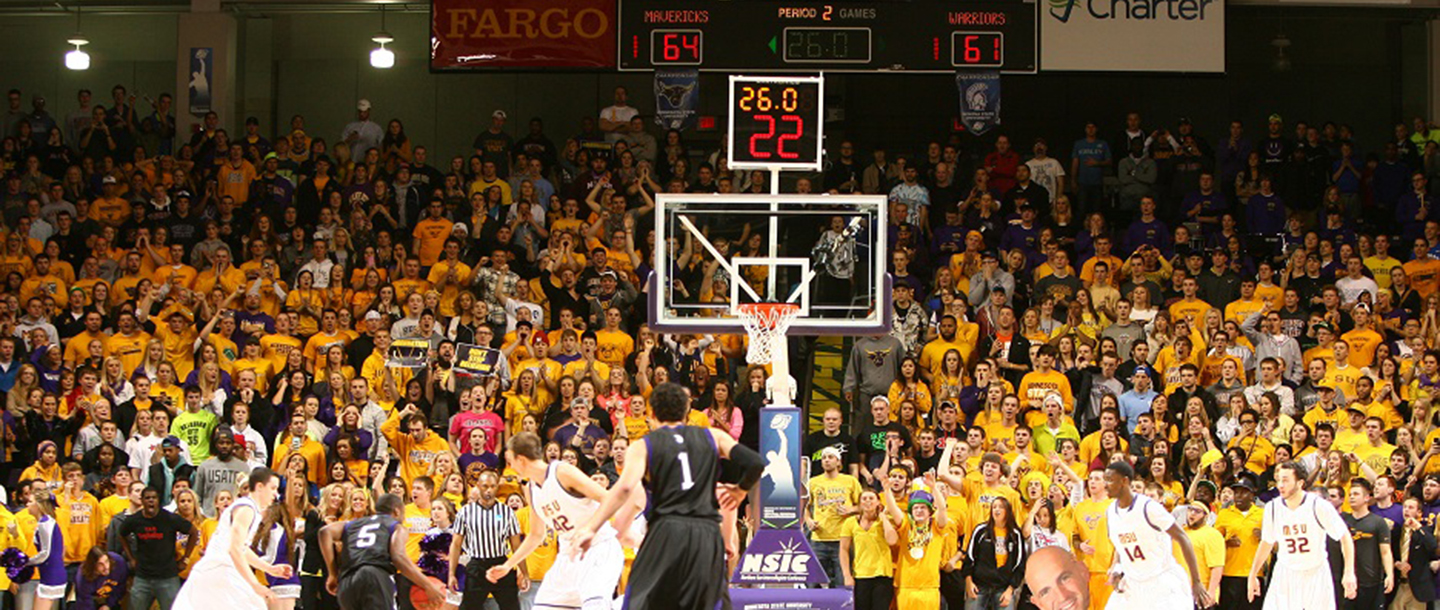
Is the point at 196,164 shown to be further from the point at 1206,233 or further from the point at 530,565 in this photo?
the point at 1206,233

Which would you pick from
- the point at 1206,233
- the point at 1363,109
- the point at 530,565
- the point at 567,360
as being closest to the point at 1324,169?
the point at 1206,233

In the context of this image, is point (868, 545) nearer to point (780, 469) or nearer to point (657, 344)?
point (780, 469)

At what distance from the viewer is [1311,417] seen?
18.1 metres

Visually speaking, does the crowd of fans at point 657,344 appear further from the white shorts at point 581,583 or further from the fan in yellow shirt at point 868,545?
the white shorts at point 581,583

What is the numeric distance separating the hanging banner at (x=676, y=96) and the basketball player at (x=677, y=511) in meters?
11.6

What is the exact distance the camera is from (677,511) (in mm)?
9734

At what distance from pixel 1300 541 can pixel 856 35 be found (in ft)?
25.5

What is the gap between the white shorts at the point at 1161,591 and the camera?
45.0 ft

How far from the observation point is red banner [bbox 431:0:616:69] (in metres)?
21.5

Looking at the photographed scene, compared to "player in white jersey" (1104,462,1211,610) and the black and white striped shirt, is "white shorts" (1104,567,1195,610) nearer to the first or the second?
"player in white jersey" (1104,462,1211,610)

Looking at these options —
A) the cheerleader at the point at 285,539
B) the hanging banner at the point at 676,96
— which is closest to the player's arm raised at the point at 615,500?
the cheerleader at the point at 285,539

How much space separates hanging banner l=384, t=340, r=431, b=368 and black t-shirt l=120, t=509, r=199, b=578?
331cm

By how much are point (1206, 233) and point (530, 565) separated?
10163 millimetres

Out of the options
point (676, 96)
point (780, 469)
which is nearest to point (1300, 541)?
point (780, 469)
